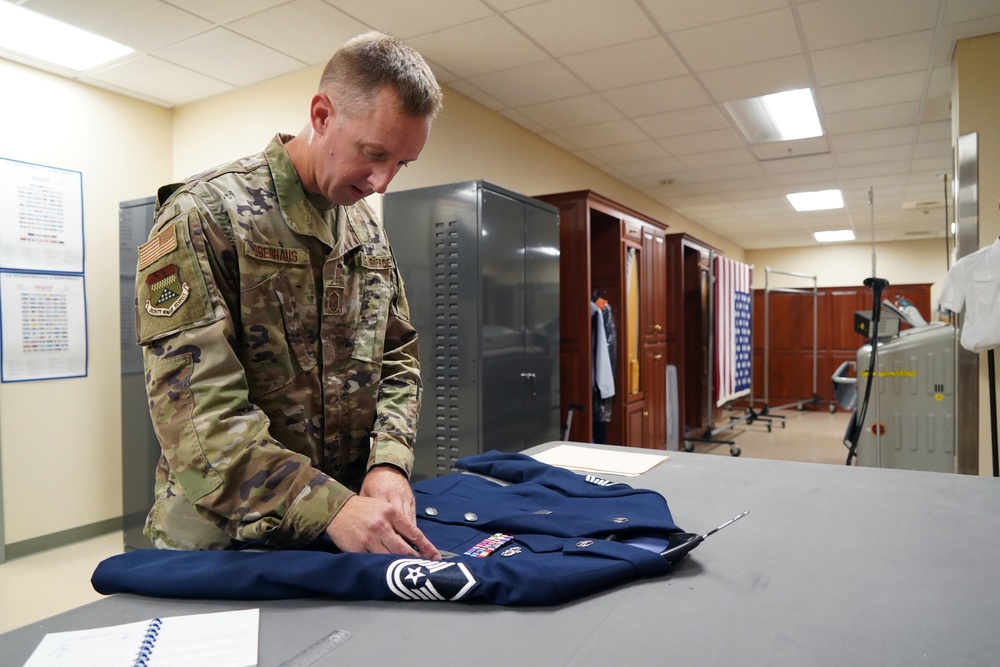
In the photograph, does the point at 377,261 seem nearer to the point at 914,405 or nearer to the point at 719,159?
the point at 914,405

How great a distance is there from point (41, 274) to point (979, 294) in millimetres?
4713

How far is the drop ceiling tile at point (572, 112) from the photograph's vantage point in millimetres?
4238

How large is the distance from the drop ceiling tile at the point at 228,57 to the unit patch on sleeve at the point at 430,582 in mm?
3159

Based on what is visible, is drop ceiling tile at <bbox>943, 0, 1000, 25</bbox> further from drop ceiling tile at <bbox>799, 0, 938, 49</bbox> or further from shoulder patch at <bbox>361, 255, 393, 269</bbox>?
shoulder patch at <bbox>361, 255, 393, 269</bbox>

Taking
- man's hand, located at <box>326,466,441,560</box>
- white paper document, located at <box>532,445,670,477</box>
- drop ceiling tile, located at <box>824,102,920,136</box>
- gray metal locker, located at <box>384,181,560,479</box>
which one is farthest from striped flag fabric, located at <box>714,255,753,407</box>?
man's hand, located at <box>326,466,441,560</box>

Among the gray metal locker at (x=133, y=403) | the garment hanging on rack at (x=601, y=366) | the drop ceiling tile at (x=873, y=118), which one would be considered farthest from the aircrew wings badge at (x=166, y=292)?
the drop ceiling tile at (x=873, y=118)

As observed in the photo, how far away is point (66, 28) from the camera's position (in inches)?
120

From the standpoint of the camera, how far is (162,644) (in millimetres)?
646

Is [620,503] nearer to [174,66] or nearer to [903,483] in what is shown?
[903,483]

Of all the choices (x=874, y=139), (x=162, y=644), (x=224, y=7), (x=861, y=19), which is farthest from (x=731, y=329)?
(x=162, y=644)

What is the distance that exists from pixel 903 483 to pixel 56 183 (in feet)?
13.8

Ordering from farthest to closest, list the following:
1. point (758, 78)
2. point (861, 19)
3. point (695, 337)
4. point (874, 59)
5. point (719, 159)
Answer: point (695, 337) < point (719, 159) < point (758, 78) < point (874, 59) < point (861, 19)

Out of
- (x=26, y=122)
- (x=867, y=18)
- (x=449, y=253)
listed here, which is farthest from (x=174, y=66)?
(x=867, y=18)

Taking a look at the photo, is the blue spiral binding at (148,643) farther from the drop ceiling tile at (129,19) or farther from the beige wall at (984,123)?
the beige wall at (984,123)
